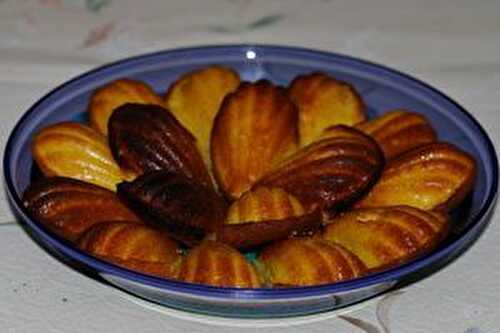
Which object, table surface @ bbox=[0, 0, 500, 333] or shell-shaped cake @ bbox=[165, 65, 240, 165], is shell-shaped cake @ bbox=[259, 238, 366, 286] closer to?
table surface @ bbox=[0, 0, 500, 333]

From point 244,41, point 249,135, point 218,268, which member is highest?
point 244,41

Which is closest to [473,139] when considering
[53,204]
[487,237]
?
[487,237]

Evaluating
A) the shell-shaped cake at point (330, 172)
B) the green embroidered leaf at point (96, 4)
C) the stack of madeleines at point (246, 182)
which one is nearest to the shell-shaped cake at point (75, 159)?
the stack of madeleines at point (246, 182)

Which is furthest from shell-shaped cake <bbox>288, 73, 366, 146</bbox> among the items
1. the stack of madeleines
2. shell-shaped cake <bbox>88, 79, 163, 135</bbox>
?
shell-shaped cake <bbox>88, 79, 163, 135</bbox>

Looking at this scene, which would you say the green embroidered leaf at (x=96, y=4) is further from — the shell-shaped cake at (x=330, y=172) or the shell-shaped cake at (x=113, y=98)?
the shell-shaped cake at (x=330, y=172)

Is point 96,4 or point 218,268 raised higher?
point 96,4

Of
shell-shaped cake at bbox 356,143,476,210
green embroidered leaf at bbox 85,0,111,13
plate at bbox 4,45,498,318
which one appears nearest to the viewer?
plate at bbox 4,45,498,318

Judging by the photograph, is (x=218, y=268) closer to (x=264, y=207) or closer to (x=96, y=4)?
(x=264, y=207)

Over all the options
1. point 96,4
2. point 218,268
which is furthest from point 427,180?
point 96,4
